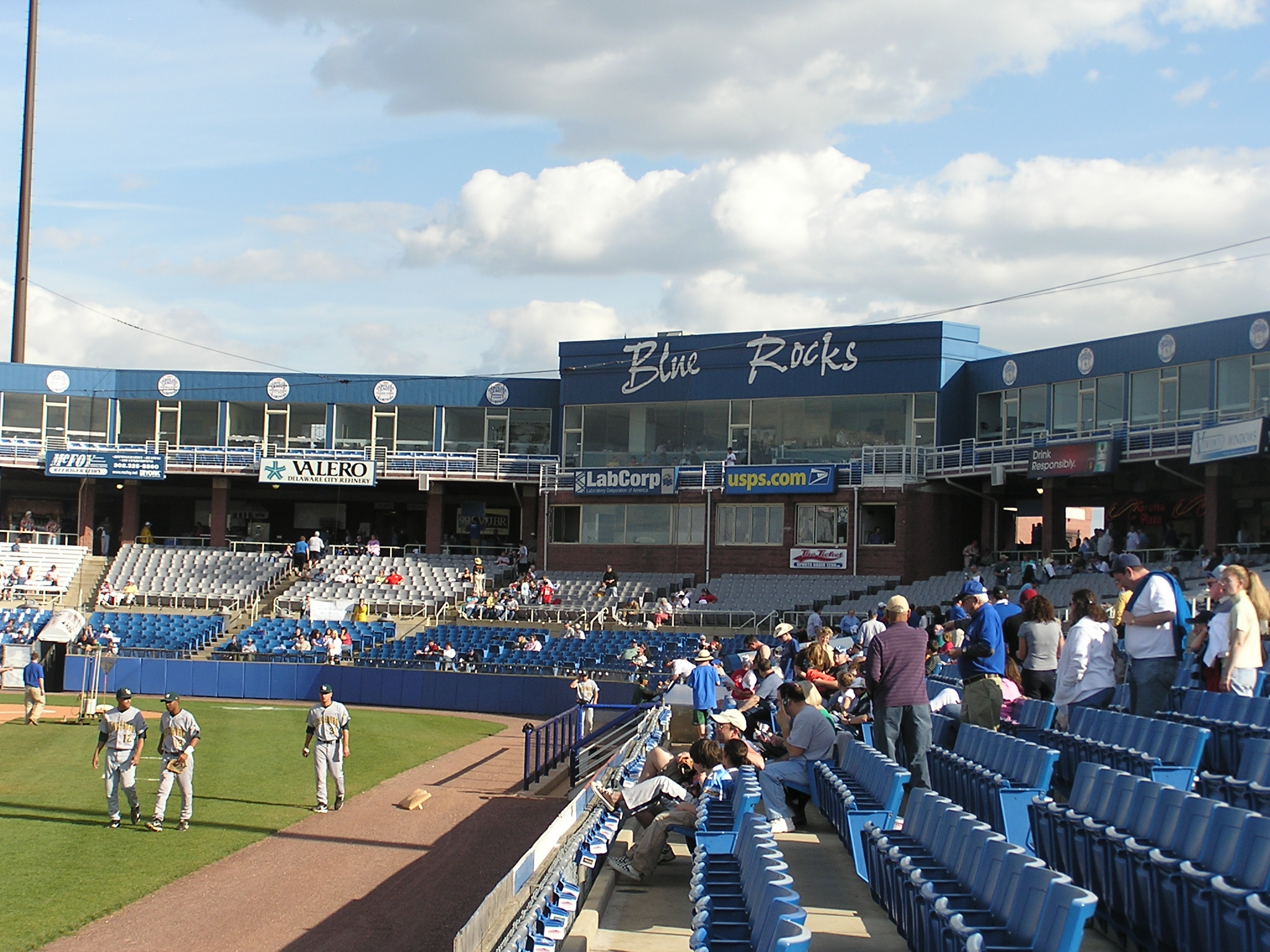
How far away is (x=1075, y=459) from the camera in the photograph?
34.0 meters

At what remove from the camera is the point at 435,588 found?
43062mm

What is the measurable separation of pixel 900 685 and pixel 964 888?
375 centimetres

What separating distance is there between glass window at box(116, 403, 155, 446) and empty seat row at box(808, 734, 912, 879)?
43.4m

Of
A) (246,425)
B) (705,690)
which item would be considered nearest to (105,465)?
(246,425)

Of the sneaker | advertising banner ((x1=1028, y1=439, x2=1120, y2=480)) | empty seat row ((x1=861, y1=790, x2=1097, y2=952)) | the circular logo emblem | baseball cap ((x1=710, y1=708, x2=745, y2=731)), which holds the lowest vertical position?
the sneaker

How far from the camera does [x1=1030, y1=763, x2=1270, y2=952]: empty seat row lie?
5500 mm

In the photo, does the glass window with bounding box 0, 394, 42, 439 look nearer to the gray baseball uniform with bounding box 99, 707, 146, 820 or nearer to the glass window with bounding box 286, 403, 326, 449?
the glass window with bounding box 286, 403, 326, 449

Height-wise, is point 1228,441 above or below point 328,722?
above

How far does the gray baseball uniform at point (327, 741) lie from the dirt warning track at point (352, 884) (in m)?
0.47

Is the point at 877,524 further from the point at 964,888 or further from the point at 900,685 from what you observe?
the point at 964,888

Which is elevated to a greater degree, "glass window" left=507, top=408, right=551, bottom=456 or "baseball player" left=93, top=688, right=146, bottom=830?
"glass window" left=507, top=408, right=551, bottom=456

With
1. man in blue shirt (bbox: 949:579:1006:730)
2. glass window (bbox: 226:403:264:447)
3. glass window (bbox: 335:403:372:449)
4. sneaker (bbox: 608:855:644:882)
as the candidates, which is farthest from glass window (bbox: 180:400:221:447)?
sneaker (bbox: 608:855:644:882)

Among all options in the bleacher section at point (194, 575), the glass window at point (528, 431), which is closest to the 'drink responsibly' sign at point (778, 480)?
the glass window at point (528, 431)

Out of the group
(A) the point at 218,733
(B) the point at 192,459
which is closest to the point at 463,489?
(B) the point at 192,459
